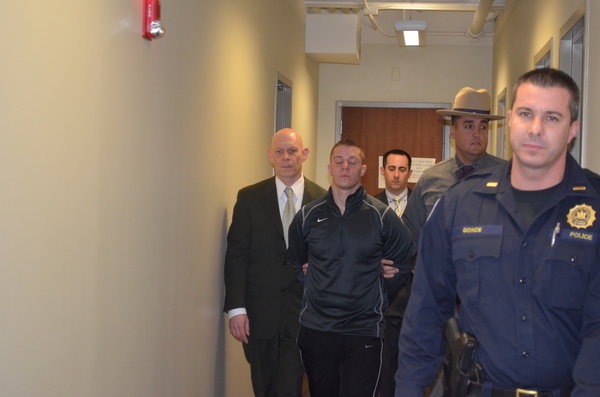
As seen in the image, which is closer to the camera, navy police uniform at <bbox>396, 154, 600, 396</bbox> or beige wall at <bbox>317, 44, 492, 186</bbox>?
navy police uniform at <bbox>396, 154, 600, 396</bbox>

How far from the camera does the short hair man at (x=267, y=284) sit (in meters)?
3.96

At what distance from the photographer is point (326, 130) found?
8.55 m

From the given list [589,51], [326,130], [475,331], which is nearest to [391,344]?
[589,51]

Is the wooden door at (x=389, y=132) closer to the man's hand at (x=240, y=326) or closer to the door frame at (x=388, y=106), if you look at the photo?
the door frame at (x=388, y=106)

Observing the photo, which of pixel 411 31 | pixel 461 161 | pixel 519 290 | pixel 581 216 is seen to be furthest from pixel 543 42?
pixel 519 290

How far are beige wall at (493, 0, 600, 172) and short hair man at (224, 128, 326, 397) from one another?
157 centimetres

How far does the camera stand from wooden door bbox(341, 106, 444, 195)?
8.62 meters

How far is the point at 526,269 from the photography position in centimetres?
192

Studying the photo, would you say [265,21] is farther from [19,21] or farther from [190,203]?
[19,21]

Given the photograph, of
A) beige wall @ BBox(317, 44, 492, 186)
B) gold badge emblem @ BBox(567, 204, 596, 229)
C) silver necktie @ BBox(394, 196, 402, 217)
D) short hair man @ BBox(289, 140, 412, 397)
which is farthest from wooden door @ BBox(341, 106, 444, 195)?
gold badge emblem @ BBox(567, 204, 596, 229)

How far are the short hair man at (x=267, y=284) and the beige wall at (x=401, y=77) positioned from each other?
4349 mm

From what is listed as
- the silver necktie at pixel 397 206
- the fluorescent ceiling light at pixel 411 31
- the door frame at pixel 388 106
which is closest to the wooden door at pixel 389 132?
the door frame at pixel 388 106

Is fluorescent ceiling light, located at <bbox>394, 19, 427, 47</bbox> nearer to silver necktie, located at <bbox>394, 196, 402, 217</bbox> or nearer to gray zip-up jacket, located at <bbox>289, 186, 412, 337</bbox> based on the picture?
silver necktie, located at <bbox>394, 196, 402, 217</bbox>

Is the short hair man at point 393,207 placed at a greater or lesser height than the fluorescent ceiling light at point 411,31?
lesser
